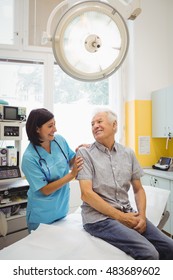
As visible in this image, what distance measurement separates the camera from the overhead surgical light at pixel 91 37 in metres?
0.96

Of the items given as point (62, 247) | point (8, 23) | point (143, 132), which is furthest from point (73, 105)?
point (62, 247)

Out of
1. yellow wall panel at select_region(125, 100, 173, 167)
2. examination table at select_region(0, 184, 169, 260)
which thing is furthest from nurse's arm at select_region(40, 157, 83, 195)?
yellow wall panel at select_region(125, 100, 173, 167)

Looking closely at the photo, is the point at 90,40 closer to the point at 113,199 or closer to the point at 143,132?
the point at 113,199

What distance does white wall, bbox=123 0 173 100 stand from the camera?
10.7 feet

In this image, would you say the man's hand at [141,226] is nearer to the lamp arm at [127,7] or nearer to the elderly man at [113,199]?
the elderly man at [113,199]

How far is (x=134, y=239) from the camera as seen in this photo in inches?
46.6

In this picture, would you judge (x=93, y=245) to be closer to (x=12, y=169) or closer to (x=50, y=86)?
(x=12, y=169)

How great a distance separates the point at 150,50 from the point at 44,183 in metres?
2.69

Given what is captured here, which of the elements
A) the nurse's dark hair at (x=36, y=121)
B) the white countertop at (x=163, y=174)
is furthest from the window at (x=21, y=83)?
the white countertop at (x=163, y=174)

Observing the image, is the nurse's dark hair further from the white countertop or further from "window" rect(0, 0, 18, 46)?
"window" rect(0, 0, 18, 46)

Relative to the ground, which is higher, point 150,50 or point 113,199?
point 150,50

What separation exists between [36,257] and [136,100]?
103 inches

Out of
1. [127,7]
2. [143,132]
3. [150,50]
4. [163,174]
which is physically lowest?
[163,174]

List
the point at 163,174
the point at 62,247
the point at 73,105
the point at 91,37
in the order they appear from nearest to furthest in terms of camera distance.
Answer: the point at 91,37 < the point at 62,247 < the point at 163,174 < the point at 73,105
